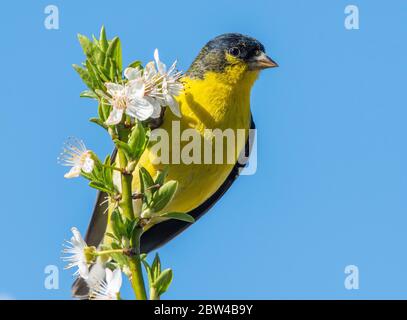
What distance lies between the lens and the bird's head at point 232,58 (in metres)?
5.14

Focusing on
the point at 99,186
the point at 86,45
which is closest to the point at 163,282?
the point at 99,186

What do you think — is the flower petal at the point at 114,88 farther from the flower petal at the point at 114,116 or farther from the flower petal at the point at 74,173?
the flower petal at the point at 74,173

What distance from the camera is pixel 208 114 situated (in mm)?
4602

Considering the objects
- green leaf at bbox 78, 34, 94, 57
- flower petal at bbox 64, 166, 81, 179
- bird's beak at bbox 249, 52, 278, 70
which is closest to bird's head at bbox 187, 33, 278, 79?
bird's beak at bbox 249, 52, 278, 70

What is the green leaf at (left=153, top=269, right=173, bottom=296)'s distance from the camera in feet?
7.18

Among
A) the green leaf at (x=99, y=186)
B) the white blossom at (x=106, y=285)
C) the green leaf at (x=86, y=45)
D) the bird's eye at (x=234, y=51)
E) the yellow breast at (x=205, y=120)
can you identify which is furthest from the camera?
the bird's eye at (x=234, y=51)

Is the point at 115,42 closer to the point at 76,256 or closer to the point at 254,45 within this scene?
the point at 76,256

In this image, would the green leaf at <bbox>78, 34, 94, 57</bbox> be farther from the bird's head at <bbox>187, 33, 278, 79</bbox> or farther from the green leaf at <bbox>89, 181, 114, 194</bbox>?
the bird's head at <bbox>187, 33, 278, 79</bbox>

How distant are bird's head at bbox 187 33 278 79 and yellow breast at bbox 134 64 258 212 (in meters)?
0.03

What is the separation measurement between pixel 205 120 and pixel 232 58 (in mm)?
868

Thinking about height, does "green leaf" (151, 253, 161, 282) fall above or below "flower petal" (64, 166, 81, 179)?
below

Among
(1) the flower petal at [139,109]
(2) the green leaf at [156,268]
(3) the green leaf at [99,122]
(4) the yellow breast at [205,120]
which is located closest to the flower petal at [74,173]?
(3) the green leaf at [99,122]

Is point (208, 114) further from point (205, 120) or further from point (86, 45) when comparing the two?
point (86, 45)
